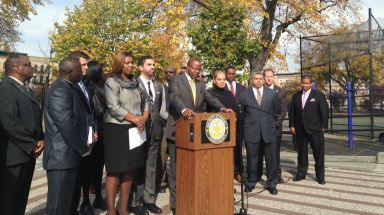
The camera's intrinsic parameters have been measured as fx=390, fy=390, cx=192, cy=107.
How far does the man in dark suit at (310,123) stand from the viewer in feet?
23.8

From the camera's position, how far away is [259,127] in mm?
6547

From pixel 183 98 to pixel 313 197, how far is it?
2.81 m

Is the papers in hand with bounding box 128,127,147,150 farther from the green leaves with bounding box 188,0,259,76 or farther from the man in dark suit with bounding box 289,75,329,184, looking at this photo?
the green leaves with bounding box 188,0,259,76

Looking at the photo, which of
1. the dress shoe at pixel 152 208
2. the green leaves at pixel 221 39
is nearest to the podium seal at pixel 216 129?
the dress shoe at pixel 152 208

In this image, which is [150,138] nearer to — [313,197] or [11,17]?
[313,197]

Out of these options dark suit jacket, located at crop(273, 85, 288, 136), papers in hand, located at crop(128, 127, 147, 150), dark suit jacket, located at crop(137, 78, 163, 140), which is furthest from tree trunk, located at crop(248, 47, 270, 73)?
papers in hand, located at crop(128, 127, 147, 150)

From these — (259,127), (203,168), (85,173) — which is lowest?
(85,173)

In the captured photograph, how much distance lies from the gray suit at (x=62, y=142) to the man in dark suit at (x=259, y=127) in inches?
133

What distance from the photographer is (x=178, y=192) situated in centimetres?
436

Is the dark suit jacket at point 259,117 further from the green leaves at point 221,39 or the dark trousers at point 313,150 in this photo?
the green leaves at point 221,39

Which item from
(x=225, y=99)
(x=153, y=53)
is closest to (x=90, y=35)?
(x=153, y=53)

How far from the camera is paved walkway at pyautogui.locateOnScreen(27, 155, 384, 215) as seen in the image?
18.1 ft

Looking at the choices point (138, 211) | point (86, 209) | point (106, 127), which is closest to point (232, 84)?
point (138, 211)

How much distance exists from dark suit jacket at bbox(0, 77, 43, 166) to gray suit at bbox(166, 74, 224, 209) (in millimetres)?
1729
